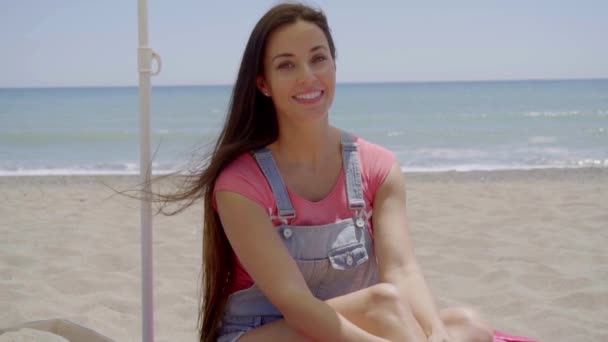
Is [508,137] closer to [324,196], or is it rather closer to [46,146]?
[46,146]

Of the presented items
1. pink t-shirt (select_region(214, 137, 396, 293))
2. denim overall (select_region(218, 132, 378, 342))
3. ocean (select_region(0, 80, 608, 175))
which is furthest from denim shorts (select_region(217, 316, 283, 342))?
ocean (select_region(0, 80, 608, 175))

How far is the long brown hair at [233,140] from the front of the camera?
2.41m

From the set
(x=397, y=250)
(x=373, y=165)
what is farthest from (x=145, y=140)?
(x=397, y=250)

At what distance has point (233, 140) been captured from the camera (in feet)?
8.27

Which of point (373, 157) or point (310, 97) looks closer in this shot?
point (310, 97)

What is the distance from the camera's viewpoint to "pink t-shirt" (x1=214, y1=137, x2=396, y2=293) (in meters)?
2.31

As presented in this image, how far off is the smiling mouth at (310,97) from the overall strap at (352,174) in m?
0.27

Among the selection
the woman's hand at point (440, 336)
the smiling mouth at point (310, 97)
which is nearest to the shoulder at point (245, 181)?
the smiling mouth at point (310, 97)

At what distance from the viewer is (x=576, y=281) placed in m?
4.11

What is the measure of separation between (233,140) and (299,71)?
0.37 m

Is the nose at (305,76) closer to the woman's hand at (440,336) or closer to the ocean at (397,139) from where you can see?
the ocean at (397,139)

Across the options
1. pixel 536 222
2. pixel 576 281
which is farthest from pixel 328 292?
pixel 536 222

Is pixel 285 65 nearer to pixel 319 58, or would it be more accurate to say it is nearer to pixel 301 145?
pixel 319 58

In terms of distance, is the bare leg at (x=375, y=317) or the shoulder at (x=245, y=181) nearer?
the bare leg at (x=375, y=317)
